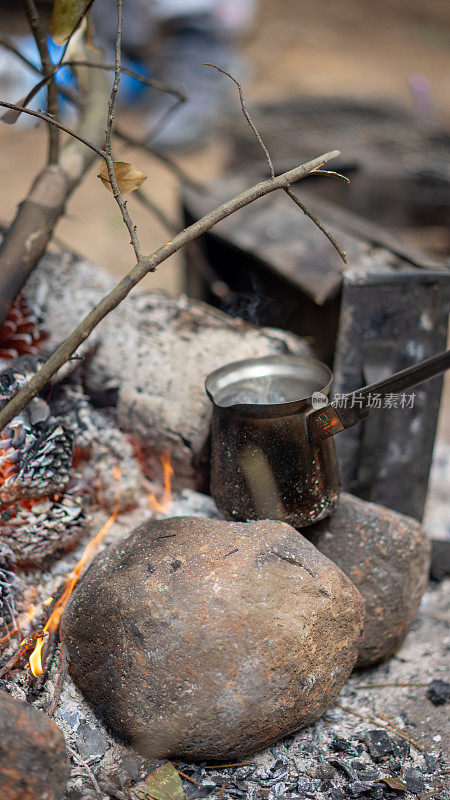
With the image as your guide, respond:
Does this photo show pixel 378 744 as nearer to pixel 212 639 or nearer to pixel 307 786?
pixel 307 786

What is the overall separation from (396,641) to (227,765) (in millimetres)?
728

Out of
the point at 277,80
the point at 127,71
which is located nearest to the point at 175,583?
the point at 127,71

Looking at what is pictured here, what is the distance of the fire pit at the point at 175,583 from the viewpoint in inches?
66.5

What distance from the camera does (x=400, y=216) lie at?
5.21m

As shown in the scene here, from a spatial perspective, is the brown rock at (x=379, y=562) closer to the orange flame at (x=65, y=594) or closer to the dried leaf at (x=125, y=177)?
the orange flame at (x=65, y=594)

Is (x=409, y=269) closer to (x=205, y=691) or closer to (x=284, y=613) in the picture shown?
(x=284, y=613)

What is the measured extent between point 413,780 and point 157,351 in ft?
5.44

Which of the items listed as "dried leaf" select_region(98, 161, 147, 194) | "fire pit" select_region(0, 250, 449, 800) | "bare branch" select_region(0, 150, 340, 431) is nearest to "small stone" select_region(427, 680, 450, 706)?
"fire pit" select_region(0, 250, 449, 800)

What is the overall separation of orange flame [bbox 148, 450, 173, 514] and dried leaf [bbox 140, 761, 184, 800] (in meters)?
0.86

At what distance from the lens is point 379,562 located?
84.0 inches

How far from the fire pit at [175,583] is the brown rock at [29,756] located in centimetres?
2

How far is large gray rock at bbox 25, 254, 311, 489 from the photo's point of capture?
2.46 meters

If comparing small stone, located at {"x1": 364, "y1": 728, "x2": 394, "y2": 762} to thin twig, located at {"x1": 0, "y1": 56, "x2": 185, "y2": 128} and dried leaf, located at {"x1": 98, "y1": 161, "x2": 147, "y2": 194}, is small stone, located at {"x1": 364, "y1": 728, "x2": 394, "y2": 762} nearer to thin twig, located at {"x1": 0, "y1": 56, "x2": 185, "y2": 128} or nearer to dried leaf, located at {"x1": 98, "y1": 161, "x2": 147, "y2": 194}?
dried leaf, located at {"x1": 98, "y1": 161, "x2": 147, "y2": 194}

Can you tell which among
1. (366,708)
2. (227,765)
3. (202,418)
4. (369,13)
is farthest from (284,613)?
(369,13)
